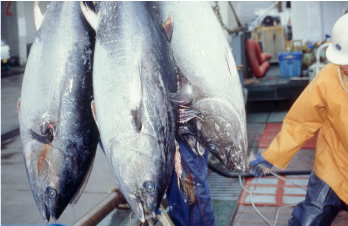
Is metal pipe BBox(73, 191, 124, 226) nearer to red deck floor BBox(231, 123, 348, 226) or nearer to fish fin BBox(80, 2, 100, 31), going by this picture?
red deck floor BBox(231, 123, 348, 226)

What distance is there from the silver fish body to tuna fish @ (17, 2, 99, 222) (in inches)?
4.8

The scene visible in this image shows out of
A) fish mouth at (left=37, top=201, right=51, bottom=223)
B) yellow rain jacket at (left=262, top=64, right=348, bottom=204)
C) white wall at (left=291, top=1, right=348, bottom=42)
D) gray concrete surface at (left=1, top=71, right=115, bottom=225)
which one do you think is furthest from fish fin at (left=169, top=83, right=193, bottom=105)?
white wall at (left=291, top=1, right=348, bottom=42)

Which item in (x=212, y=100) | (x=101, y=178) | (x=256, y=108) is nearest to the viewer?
(x=212, y=100)

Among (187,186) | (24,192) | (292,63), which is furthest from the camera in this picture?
(292,63)

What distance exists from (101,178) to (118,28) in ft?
14.2

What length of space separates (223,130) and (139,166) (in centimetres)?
31

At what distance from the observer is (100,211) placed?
3238 millimetres

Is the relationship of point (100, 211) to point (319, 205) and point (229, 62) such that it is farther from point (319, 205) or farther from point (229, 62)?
point (229, 62)

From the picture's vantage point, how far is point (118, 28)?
1.50 metres

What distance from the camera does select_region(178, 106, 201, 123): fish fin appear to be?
1500 mm

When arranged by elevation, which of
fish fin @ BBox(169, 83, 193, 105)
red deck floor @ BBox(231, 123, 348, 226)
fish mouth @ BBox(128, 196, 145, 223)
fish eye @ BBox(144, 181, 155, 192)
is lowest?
red deck floor @ BBox(231, 123, 348, 226)

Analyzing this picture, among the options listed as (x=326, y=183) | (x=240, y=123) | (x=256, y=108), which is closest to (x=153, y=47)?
(x=240, y=123)

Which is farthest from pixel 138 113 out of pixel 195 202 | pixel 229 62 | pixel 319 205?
pixel 319 205

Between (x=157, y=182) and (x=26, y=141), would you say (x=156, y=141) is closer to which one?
(x=157, y=182)
